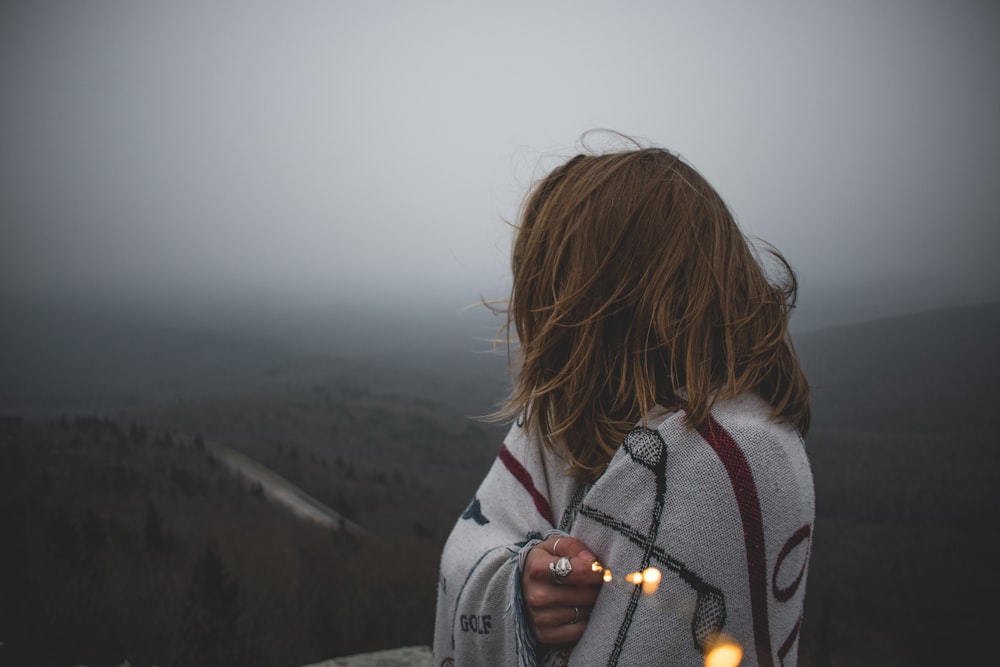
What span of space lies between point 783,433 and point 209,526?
2944 cm

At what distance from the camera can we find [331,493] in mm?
41750

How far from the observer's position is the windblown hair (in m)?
1.14

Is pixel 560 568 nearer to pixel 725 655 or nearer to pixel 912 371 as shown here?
pixel 725 655

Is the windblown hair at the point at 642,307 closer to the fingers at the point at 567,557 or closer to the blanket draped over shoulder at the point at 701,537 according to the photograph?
the blanket draped over shoulder at the point at 701,537

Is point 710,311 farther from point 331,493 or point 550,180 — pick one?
point 331,493

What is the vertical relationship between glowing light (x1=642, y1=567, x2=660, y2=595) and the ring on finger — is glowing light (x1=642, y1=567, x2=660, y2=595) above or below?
above

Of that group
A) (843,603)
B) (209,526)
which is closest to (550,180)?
(209,526)

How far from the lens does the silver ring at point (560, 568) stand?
1056mm

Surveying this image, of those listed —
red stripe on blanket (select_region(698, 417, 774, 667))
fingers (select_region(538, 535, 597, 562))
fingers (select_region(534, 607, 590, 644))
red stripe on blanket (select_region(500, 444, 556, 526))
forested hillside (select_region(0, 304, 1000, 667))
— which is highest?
red stripe on blanket (select_region(698, 417, 774, 667))

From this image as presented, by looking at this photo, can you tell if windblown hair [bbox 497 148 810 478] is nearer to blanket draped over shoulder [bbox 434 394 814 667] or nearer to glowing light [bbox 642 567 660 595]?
blanket draped over shoulder [bbox 434 394 814 667]

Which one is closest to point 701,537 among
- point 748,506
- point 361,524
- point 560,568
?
point 748,506

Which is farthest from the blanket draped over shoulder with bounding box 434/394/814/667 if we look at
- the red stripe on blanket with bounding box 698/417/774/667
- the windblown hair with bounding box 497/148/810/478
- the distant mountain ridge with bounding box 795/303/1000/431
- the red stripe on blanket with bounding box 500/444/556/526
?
the distant mountain ridge with bounding box 795/303/1000/431

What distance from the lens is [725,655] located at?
3.29ft

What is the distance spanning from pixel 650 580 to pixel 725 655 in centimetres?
25
